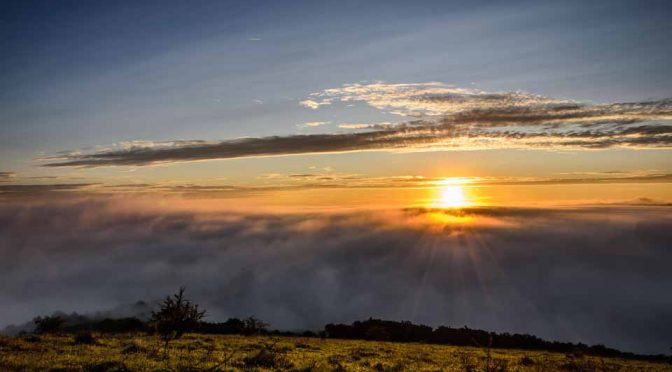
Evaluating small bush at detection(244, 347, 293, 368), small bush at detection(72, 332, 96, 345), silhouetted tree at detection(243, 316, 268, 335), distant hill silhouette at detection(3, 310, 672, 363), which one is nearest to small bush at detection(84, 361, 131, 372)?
small bush at detection(244, 347, 293, 368)

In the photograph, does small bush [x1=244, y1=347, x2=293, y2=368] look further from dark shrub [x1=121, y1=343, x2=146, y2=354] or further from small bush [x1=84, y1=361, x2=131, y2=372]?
dark shrub [x1=121, y1=343, x2=146, y2=354]

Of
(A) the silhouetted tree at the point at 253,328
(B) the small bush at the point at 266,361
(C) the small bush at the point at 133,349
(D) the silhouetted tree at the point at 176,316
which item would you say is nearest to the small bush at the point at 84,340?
(D) the silhouetted tree at the point at 176,316

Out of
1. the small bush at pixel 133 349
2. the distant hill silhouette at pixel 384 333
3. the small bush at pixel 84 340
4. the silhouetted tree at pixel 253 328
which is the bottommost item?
the distant hill silhouette at pixel 384 333

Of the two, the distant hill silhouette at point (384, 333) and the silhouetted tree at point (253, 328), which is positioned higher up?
the silhouetted tree at point (253, 328)

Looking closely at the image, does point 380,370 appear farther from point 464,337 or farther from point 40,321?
point 464,337

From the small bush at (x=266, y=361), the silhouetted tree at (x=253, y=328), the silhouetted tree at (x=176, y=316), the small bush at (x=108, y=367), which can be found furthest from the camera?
the silhouetted tree at (x=253, y=328)

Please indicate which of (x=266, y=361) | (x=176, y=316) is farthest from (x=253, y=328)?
(x=266, y=361)

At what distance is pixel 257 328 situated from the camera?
58406mm

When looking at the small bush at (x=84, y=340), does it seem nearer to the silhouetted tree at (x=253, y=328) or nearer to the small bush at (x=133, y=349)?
the small bush at (x=133, y=349)

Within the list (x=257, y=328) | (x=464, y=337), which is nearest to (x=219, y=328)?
(x=257, y=328)

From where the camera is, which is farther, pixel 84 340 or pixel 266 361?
pixel 84 340

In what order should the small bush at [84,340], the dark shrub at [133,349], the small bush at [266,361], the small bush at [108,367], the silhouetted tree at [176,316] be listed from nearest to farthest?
the small bush at [108,367], the small bush at [266,361], the dark shrub at [133,349], the small bush at [84,340], the silhouetted tree at [176,316]

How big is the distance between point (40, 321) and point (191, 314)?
111 feet

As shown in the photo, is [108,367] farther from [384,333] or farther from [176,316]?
[384,333]
